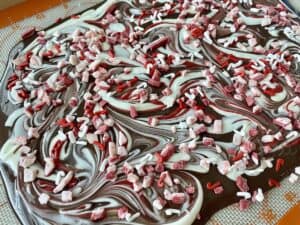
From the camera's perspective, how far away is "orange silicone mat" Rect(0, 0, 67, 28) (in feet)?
4.49

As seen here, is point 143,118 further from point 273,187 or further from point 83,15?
point 83,15

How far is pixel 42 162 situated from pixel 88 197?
0.46 ft

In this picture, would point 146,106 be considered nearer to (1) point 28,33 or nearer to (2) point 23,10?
(1) point 28,33

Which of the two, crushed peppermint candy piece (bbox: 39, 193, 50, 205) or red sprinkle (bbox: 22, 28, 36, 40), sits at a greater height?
red sprinkle (bbox: 22, 28, 36, 40)

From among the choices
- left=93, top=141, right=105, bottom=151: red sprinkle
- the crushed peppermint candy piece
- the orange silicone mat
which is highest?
the orange silicone mat

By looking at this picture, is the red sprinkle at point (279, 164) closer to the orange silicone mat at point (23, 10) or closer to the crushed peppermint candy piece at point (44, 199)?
the crushed peppermint candy piece at point (44, 199)

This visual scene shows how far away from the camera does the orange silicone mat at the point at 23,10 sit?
53.9 inches

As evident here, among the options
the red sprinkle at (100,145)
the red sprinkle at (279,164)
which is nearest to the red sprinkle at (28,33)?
the red sprinkle at (100,145)

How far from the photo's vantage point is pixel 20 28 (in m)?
1.34

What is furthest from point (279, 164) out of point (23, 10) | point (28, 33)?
point (23, 10)

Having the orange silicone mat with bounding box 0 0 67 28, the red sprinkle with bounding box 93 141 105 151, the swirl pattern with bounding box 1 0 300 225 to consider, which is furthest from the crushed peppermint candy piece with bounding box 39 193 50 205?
the orange silicone mat with bounding box 0 0 67 28

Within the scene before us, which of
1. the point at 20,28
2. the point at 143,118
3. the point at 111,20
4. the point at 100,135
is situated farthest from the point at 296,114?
the point at 20,28

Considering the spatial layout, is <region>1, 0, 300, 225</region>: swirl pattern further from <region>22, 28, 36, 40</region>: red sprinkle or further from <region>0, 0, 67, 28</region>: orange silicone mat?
<region>0, 0, 67, 28</region>: orange silicone mat

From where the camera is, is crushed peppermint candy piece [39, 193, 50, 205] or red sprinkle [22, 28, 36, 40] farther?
red sprinkle [22, 28, 36, 40]
